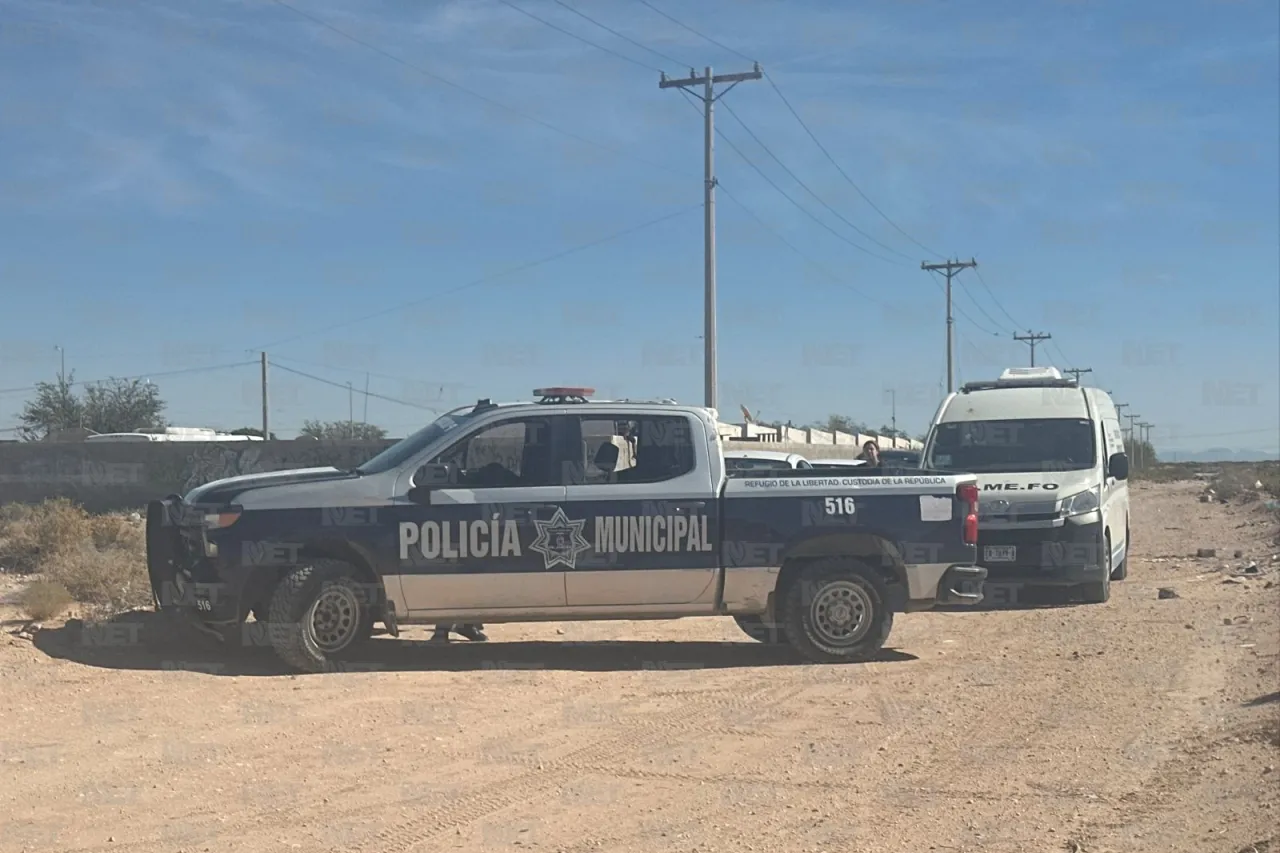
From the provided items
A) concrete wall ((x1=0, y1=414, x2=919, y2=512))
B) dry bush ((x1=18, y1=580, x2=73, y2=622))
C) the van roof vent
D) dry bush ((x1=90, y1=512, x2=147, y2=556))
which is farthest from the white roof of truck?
concrete wall ((x1=0, y1=414, x2=919, y2=512))

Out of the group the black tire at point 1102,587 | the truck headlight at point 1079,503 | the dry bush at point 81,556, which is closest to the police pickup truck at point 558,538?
the dry bush at point 81,556

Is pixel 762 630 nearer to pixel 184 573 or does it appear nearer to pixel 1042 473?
pixel 184 573

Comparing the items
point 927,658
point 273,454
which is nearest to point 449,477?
point 927,658

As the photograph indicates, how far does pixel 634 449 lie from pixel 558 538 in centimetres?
93

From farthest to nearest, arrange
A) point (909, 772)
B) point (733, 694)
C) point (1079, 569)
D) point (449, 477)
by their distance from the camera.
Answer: point (1079, 569), point (449, 477), point (733, 694), point (909, 772)

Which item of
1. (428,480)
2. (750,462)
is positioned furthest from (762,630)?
(750,462)

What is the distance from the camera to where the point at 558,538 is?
10.1 metres

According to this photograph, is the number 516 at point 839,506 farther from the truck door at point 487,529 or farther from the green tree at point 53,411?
the green tree at point 53,411

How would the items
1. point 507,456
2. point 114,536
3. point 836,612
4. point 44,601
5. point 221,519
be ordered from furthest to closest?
point 114,536
point 44,601
point 836,612
point 507,456
point 221,519

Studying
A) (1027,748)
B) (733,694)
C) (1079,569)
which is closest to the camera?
(1027,748)

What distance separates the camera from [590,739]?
7801 millimetres

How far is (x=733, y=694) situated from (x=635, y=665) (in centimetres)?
141

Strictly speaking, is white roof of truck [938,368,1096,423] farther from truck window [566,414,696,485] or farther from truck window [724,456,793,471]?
truck window [566,414,696,485]

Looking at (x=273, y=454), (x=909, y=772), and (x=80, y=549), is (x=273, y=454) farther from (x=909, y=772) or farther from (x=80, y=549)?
(x=909, y=772)
